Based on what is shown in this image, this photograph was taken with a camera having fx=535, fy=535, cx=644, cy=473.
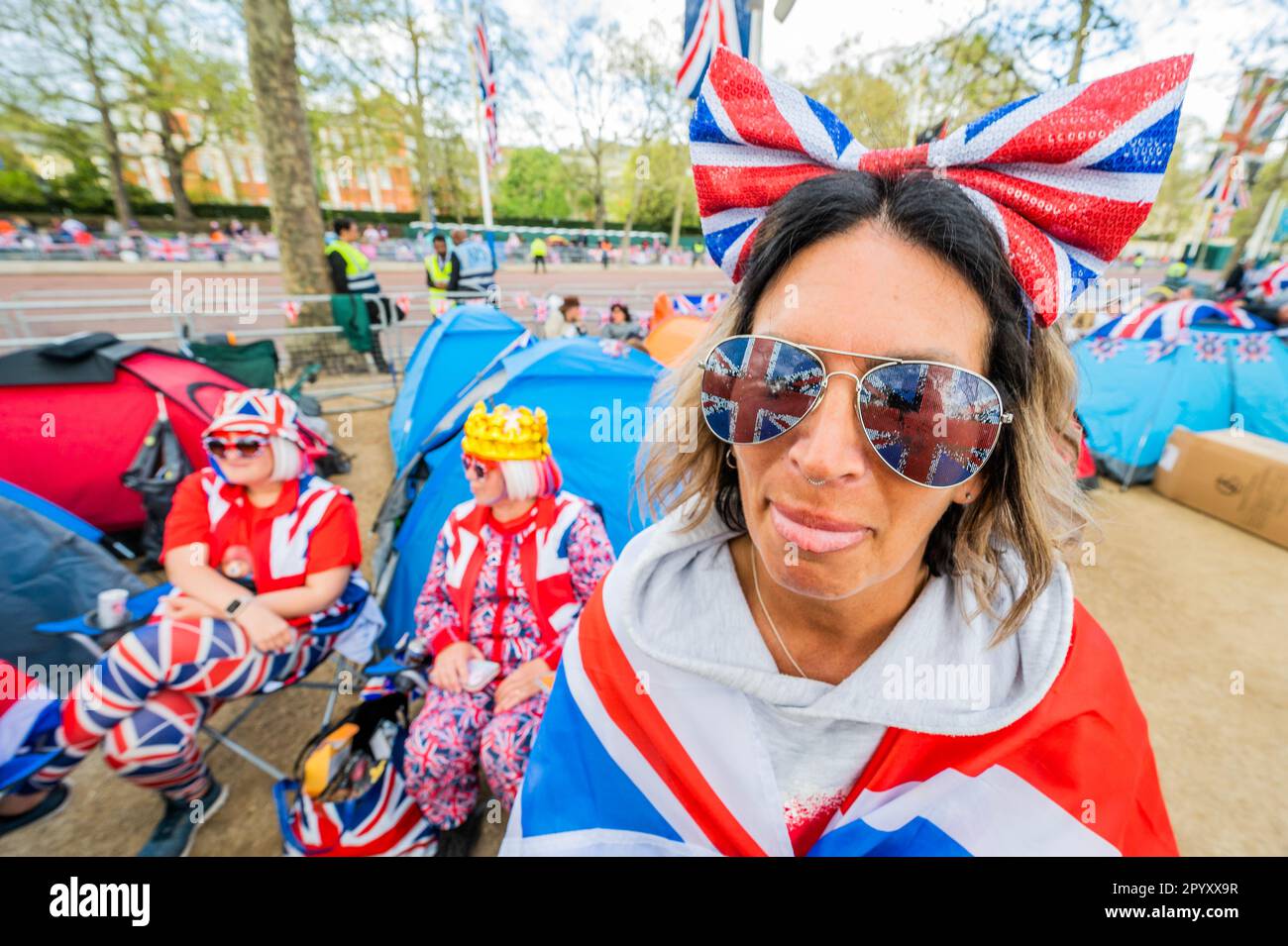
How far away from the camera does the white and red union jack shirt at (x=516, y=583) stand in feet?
7.36

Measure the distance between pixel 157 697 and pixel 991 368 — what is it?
2793 mm

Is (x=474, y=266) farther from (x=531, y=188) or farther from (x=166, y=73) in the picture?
(x=531, y=188)

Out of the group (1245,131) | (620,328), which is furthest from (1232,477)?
→ (1245,131)

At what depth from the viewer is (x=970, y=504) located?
108 cm

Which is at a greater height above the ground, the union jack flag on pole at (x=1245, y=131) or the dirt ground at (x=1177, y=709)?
the union jack flag on pole at (x=1245, y=131)

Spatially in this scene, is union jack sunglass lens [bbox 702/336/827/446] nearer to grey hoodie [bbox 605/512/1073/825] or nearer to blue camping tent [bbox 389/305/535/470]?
grey hoodie [bbox 605/512/1073/825]

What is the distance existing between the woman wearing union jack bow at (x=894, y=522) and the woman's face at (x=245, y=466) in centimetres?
193

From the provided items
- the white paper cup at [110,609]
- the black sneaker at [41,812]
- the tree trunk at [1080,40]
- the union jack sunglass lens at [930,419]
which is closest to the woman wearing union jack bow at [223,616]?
the white paper cup at [110,609]

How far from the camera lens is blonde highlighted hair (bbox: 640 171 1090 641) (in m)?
0.90

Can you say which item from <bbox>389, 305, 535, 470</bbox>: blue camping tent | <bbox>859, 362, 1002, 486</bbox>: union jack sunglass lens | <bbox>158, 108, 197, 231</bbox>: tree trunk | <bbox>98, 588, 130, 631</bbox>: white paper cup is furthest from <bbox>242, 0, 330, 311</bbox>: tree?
<bbox>158, 108, 197, 231</bbox>: tree trunk

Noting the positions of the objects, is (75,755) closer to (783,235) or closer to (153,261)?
(783,235)

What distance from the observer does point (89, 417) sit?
3684 mm

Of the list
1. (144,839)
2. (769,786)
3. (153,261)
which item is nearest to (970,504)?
(769,786)

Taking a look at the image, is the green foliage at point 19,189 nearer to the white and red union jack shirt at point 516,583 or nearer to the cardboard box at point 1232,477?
the white and red union jack shirt at point 516,583
